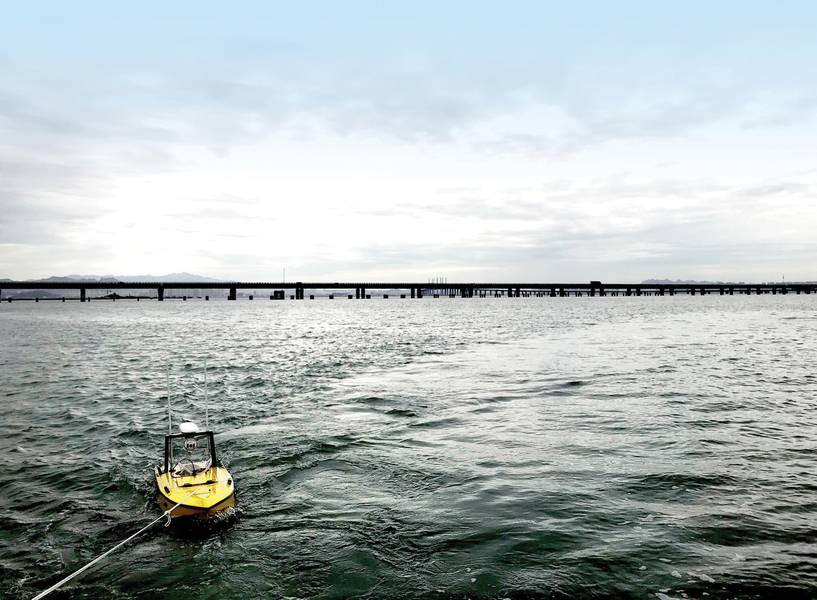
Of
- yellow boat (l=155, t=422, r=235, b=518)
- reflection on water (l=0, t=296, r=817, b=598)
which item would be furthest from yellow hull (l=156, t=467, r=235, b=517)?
reflection on water (l=0, t=296, r=817, b=598)

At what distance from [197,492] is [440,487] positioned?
648 cm

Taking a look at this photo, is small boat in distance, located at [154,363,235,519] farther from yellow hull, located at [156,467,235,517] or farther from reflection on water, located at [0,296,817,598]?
reflection on water, located at [0,296,817,598]

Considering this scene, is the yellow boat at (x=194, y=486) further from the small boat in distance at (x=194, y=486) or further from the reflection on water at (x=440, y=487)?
the reflection on water at (x=440, y=487)

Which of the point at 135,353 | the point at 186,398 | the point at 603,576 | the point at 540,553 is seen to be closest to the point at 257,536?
the point at 540,553

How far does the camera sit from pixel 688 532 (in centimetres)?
1230

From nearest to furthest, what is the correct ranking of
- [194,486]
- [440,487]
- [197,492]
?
[197,492] → [194,486] → [440,487]

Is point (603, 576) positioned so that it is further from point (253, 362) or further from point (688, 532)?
point (253, 362)

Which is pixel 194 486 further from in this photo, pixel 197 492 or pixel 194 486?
pixel 197 492

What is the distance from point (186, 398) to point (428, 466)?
59.2 ft

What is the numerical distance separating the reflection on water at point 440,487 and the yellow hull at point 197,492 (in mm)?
575

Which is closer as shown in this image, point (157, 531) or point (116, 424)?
point (157, 531)

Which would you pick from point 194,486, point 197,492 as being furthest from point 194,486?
point 197,492

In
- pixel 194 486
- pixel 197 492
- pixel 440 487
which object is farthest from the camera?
pixel 440 487

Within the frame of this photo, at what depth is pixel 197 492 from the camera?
12938 mm
